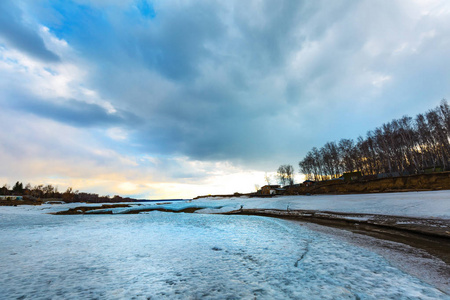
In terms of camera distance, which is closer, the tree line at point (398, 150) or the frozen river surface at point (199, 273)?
the frozen river surface at point (199, 273)

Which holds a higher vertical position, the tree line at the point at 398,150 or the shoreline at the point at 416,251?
the tree line at the point at 398,150

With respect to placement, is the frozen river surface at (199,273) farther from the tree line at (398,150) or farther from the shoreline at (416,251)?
the tree line at (398,150)

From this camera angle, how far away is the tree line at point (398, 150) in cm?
3838

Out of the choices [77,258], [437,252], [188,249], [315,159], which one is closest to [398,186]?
[437,252]

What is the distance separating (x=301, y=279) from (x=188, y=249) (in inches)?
111

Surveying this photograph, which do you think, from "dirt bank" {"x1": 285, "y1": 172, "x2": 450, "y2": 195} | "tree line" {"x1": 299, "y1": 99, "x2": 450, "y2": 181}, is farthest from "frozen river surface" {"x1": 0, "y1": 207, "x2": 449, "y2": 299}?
"tree line" {"x1": 299, "y1": 99, "x2": 450, "y2": 181}

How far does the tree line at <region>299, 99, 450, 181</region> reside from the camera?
3838cm

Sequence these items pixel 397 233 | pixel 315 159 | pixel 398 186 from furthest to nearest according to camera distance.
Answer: pixel 315 159 → pixel 398 186 → pixel 397 233

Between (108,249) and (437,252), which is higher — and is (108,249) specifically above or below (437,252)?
above

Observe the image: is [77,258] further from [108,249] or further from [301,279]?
[301,279]

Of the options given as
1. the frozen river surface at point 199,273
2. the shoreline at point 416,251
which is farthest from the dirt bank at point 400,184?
the frozen river surface at point 199,273

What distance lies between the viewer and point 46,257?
3.88m

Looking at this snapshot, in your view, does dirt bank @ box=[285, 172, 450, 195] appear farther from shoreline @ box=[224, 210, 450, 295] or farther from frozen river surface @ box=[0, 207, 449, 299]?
frozen river surface @ box=[0, 207, 449, 299]

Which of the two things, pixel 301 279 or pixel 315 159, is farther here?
pixel 315 159
